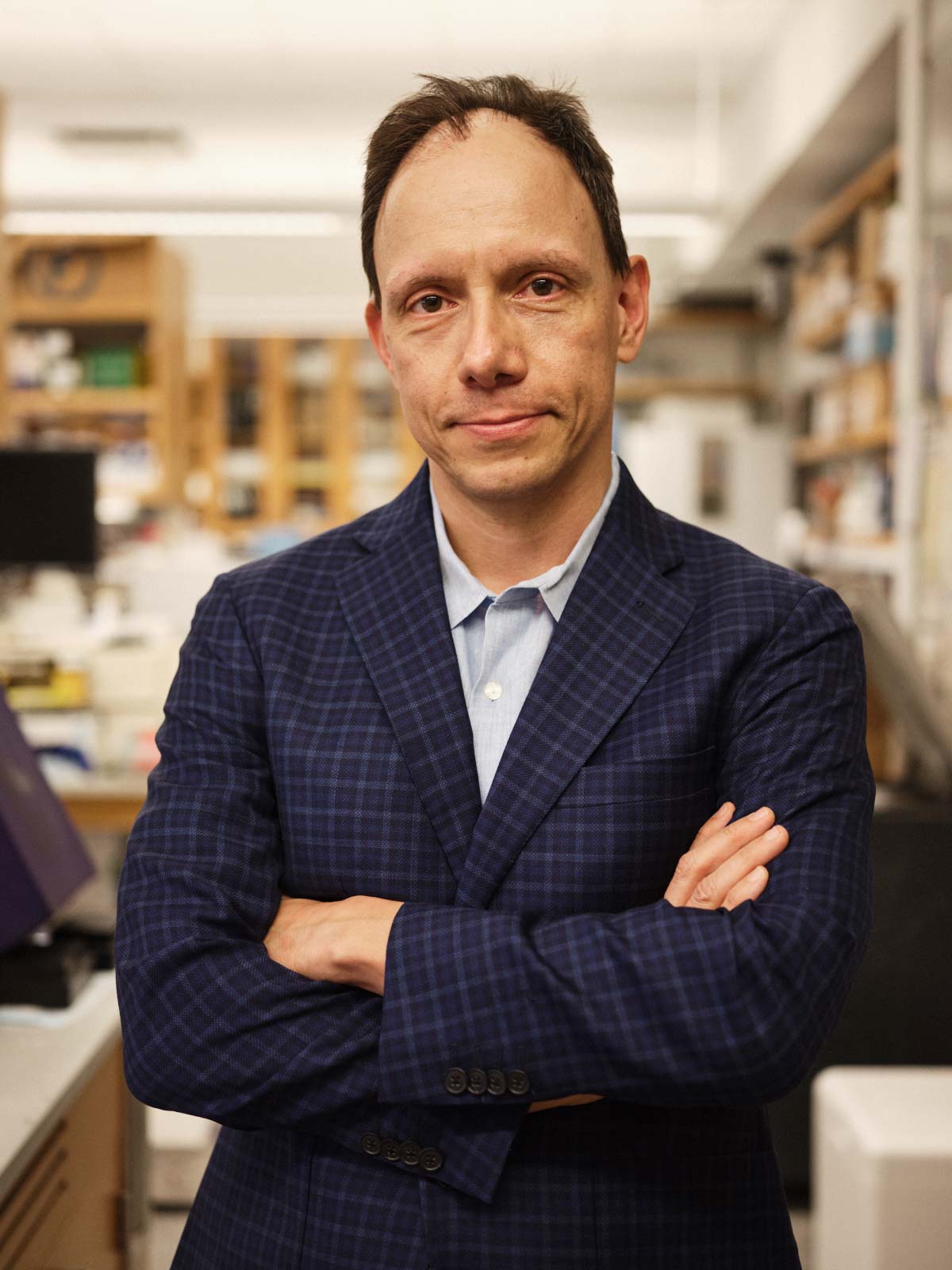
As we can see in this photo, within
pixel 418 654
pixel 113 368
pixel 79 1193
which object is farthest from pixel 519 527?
pixel 113 368

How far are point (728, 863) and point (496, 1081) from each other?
0.27 m

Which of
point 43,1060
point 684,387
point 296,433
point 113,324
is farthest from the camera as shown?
point 296,433

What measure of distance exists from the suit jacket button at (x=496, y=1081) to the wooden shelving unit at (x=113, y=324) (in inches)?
214

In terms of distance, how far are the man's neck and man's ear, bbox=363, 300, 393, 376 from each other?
13 cm

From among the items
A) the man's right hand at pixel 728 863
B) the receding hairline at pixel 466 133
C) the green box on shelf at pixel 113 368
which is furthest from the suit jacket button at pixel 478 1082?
the green box on shelf at pixel 113 368

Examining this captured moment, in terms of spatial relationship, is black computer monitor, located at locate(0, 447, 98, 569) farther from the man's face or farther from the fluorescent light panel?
the fluorescent light panel

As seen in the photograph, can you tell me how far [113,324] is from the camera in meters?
6.62

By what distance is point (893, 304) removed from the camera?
4.73 metres

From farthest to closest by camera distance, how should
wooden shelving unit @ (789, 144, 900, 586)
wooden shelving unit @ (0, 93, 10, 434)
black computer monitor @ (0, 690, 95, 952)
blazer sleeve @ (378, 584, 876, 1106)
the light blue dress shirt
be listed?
wooden shelving unit @ (789, 144, 900, 586) → wooden shelving unit @ (0, 93, 10, 434) → black computer monitor @ (0, 690, 95, 952) → the light blue dress shirt → blazer sleeve @ (378, 584, 876, 1106)

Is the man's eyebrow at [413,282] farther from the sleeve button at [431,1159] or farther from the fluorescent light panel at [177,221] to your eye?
the fluorescent light panel at [177,221]

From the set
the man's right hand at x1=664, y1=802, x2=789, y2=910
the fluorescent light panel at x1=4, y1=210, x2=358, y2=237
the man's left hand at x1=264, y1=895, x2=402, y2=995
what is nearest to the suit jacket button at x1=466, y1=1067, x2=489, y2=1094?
the man's left hand at x1=264, y1=895, x2=402, y2=995

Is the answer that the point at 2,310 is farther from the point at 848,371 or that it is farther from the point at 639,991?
the point at 639,991

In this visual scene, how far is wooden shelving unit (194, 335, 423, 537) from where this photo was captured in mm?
10242

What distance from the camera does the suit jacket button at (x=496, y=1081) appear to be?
1.03m
